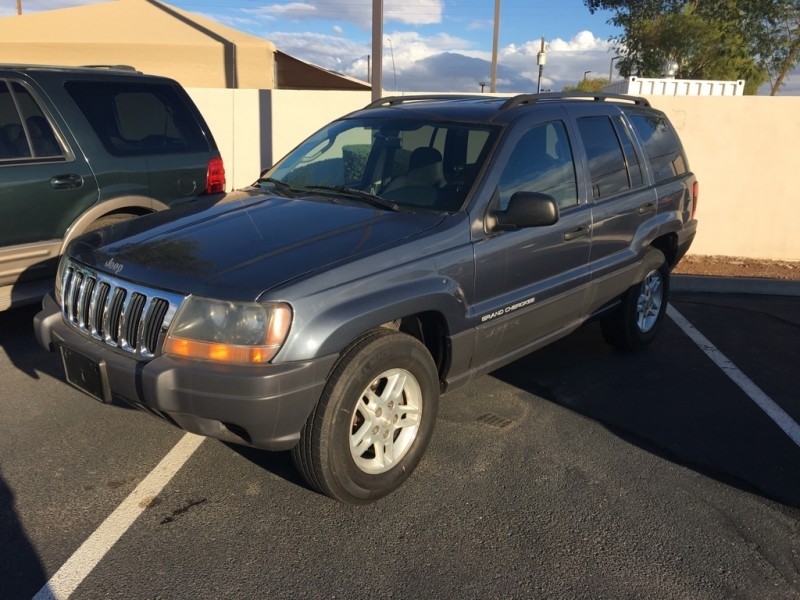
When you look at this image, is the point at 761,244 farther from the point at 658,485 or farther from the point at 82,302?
the point at 82,302

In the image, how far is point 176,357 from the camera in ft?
10.0

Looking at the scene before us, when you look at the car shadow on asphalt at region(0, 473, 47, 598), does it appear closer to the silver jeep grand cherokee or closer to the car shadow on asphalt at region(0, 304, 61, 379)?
the silver jeep grand cherokee

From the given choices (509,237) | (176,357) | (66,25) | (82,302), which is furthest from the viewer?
(66,25)

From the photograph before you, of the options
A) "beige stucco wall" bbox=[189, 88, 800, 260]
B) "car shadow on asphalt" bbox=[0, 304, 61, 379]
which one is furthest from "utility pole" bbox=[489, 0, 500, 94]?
"car shadow on asphalt" bbox=[0, 304, 61, 379]

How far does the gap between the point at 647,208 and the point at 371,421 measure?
9.88ft

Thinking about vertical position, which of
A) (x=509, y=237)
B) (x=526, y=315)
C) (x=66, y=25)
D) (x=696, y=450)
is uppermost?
(x=66, y=25)

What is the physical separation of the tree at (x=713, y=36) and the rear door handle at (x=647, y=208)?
59.5ft

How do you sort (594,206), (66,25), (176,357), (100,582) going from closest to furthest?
1. (100,582)
2. (176,357)
3. (594,206)
4. (66,25)

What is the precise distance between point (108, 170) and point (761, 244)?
332 inches

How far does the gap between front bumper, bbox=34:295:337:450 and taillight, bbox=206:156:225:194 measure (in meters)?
3.40

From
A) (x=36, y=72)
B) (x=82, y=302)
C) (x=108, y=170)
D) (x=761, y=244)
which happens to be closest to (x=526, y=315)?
(x=82, y=302)

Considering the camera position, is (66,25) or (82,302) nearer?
(82,302)

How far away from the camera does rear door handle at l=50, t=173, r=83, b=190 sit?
5.28 meters

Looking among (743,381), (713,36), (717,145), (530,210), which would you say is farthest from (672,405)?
(713,36)
